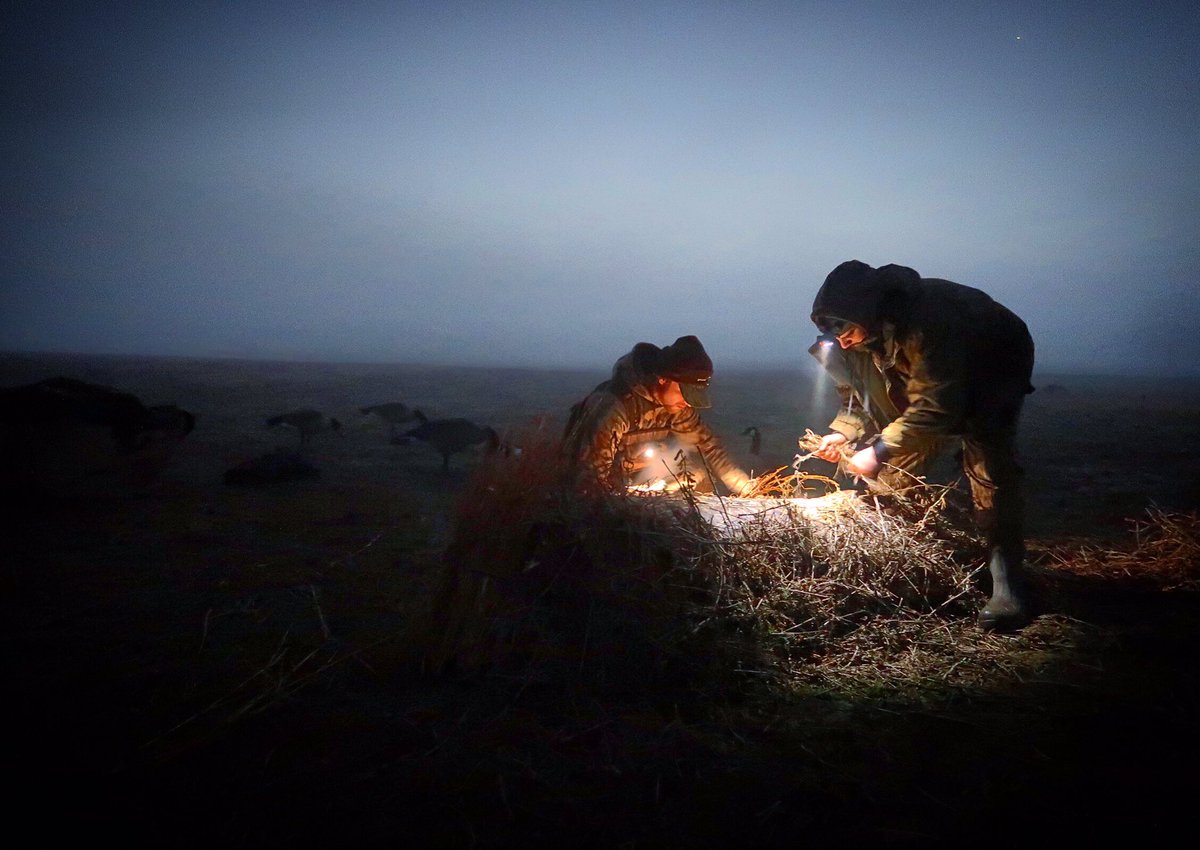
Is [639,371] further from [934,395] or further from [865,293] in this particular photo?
[934,395]

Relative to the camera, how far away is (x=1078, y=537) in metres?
6.15

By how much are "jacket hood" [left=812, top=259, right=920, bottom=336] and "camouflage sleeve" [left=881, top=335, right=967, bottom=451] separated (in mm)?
270

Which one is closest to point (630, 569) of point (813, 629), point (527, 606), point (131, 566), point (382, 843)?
point (527, 606)

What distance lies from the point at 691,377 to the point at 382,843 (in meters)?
3.22

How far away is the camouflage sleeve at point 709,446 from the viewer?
4.72 m

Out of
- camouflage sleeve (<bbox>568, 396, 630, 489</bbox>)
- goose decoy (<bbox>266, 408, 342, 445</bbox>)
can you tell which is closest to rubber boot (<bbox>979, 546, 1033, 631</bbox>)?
camouflage sleeve (<bbox>568, 396, 630, 489</bbox>)

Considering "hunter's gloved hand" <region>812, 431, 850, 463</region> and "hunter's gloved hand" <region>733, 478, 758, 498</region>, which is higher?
"hunter's gloved hand" <region>812, 431, 850, 463</region>

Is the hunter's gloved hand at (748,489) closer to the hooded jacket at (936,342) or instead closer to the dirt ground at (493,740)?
the hooded jacket at (936,342)

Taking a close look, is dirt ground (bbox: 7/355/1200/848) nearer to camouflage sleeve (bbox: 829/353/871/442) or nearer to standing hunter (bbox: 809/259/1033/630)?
standing hunter (bbox: 809/259/1033/630)

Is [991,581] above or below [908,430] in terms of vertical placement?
below

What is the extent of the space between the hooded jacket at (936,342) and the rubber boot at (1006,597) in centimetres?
74

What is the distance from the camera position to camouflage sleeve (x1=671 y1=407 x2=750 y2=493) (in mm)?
4719

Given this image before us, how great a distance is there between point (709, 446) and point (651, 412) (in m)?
0.52

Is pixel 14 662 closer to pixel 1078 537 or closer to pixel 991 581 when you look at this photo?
pixel 991 581
